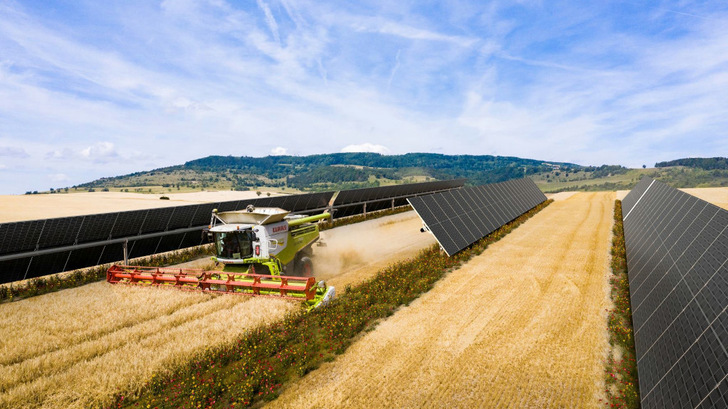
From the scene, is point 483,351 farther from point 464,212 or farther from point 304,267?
point 464,212

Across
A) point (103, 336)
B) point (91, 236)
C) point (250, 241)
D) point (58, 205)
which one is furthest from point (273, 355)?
point (58, 205)

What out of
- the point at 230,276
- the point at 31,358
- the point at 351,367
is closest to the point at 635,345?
the point at 351,367

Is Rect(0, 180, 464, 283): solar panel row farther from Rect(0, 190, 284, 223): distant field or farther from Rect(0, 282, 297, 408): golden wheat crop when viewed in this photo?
Rect(0, 190, 284, 223): distant field

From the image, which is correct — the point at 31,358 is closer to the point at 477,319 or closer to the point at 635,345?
the point at 477,319

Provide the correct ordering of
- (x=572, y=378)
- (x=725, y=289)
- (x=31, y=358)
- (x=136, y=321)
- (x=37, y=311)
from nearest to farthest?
(x=725, y=289) → (x=572, y=378) → (x=31, y=358) → (x=136, y=321) → (x=37, y=311)

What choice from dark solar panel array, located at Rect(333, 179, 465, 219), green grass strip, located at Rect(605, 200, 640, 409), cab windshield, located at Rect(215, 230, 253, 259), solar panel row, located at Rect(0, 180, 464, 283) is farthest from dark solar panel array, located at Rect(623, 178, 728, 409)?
dark solar panel array, located at Rect(333, 179, 465, 219)

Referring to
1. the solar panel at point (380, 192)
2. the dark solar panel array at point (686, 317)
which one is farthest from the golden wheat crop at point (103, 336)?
the solar panel at point (380, 192)
